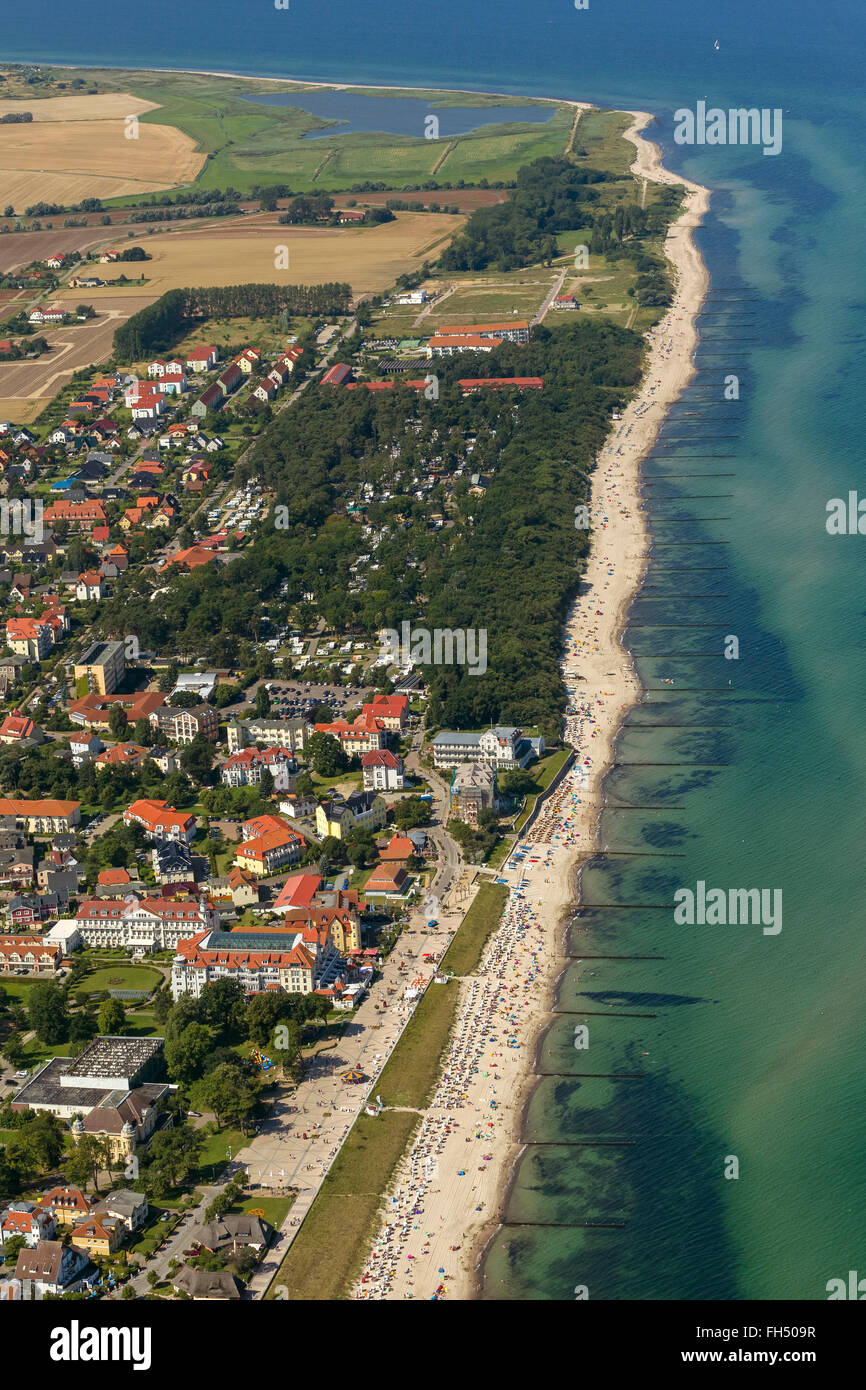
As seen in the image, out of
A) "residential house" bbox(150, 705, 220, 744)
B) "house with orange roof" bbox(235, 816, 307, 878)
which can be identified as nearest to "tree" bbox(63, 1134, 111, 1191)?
"house with orange roof" bbox(235, 816, 307, 878)

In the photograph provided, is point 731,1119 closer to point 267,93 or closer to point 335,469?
point 335,469

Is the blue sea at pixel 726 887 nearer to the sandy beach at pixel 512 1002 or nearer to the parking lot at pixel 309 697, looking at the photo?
the sandy beach at pixel 512 1002

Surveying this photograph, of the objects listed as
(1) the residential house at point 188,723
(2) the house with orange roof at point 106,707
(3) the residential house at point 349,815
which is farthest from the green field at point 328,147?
(3) the residential house at point 349,815

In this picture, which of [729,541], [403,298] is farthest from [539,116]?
[729,541]

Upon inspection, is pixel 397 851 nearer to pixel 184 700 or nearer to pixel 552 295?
pixel 184 700

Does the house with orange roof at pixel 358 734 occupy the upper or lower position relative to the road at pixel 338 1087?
upper

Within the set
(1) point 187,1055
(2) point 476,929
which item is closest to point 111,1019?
(1) point 187,1055
